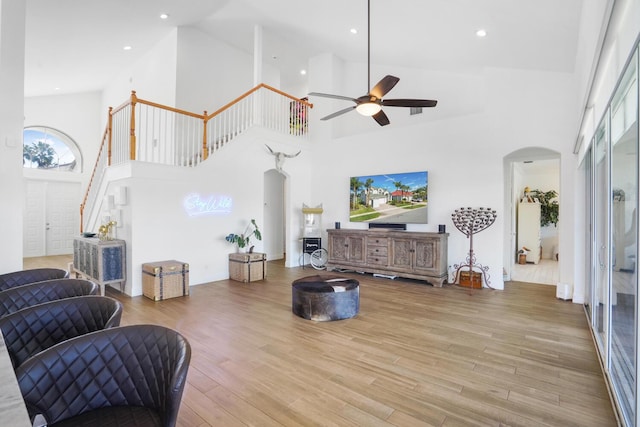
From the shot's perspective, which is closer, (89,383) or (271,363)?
(89,383)

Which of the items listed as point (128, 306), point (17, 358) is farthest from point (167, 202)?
point (17, 358)

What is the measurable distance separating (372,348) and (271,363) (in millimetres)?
1064

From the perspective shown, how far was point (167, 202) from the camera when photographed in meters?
5.89

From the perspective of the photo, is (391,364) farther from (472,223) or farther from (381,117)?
(472,223)

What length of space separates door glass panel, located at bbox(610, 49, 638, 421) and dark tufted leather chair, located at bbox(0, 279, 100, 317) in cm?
360

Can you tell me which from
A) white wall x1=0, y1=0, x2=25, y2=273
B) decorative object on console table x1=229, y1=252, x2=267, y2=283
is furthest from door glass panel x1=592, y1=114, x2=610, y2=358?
white wall x1=0, y1=0, x2=25, y2=273

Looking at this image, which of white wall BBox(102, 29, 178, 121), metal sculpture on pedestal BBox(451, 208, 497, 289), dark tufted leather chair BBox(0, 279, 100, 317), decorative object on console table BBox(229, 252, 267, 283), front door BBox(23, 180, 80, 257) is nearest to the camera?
dark tufted leather chair BBox(0, 279, 100, 317)

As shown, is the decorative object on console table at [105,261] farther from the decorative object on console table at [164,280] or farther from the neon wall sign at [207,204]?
the neon wall sign at [207,204]

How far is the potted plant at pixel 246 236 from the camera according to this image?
679 centimetres

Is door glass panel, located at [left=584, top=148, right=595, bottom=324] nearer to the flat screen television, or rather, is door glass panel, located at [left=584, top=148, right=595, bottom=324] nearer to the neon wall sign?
the flat screen television

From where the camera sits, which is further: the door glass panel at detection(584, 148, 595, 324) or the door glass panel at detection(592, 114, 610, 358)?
the door glass panel at detection(584, 148, 595, 324)

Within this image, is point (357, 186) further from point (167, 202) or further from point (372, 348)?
point (372, 348)

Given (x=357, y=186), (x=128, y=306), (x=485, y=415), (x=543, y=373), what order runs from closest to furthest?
(x=485, y=415) → (x=543, y=373) → (x=128, y=306) → (x=357, y=186)

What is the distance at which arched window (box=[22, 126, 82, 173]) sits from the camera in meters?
9.98
